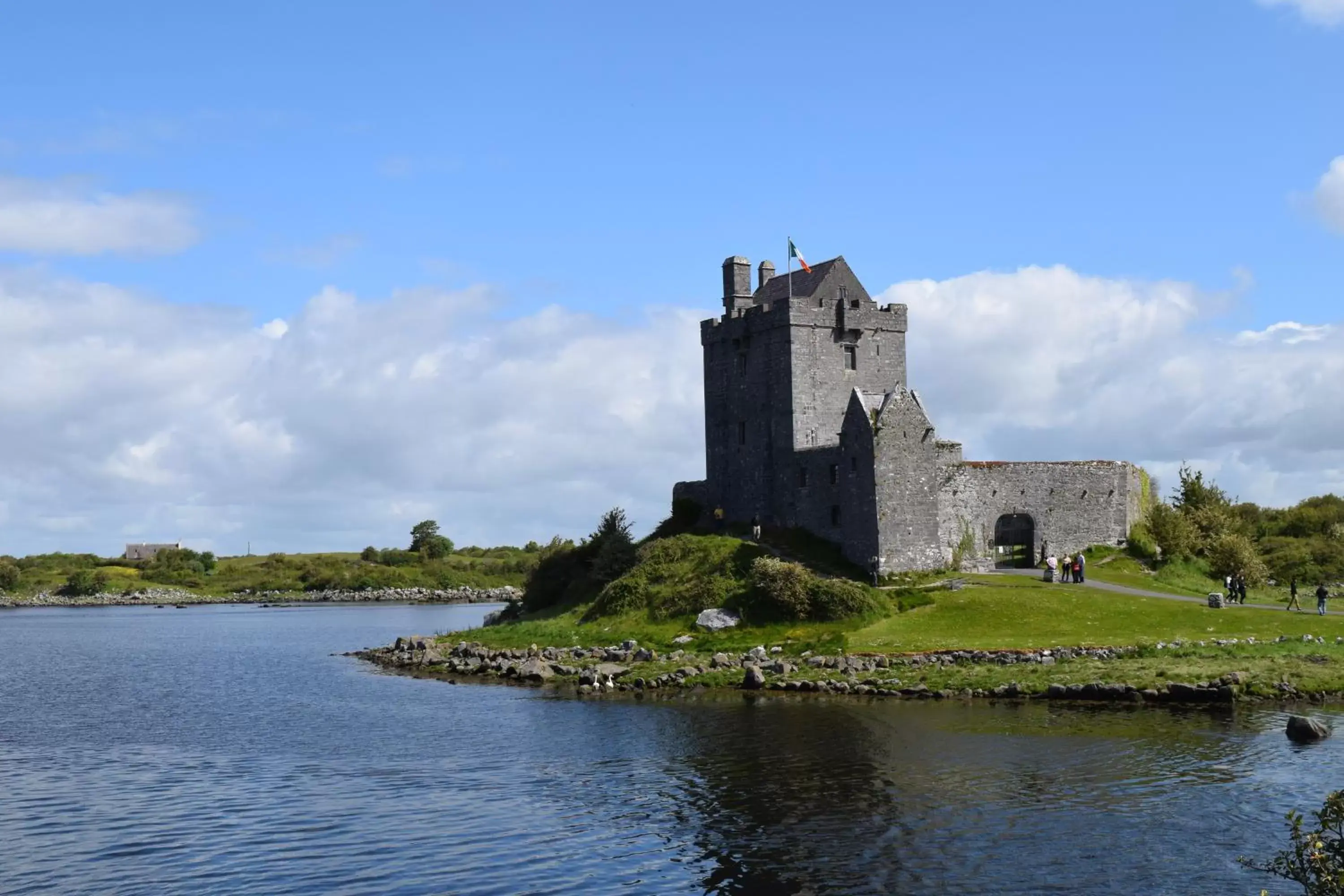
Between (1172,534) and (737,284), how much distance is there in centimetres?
2785

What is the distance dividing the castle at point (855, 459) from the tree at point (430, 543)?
122 meters

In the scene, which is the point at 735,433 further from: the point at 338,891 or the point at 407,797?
the point at 338,891

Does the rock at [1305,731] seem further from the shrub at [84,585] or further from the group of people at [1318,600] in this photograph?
the shrub at [84,585]

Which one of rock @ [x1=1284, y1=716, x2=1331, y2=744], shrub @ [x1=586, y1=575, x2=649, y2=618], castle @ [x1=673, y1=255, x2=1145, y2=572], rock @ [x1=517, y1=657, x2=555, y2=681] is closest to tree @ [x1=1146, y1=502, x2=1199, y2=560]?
castle @ [x1=673, y1=255, x2=1145, y2=572]

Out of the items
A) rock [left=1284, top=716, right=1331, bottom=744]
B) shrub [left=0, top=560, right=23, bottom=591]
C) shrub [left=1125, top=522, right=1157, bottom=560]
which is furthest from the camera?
shrub [left=0, top=560, right=23, bottom=591]

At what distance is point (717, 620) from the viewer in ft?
183

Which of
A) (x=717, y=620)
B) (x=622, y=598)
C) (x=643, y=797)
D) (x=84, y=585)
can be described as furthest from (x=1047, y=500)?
(x=84, y=585)

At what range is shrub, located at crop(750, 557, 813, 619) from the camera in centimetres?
5438

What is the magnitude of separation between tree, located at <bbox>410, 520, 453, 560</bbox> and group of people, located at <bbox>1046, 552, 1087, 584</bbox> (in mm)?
135951

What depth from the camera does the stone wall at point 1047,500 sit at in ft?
206

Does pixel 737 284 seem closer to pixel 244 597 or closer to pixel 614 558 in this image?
pixel 614 558

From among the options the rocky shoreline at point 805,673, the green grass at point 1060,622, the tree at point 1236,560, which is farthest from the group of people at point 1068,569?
the rocky shoreline at point 805,673

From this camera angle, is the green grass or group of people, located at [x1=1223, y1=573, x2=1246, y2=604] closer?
the green grass

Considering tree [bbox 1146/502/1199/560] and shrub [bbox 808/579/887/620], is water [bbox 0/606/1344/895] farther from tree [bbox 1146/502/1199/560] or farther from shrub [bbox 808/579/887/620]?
tree [bbox 1146/502/1199/560]
